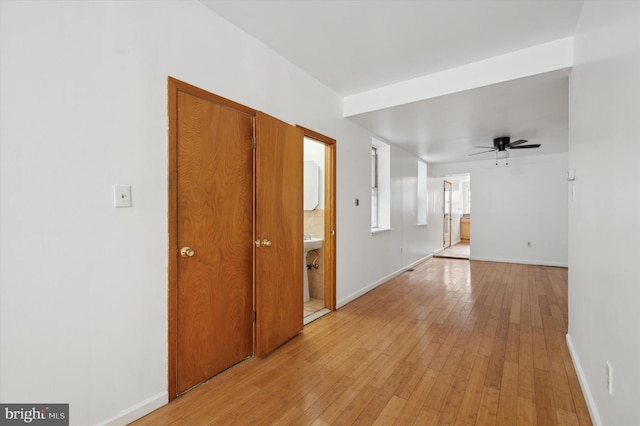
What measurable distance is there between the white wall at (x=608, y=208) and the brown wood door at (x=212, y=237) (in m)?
2.20

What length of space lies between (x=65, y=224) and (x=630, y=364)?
8.32 feet

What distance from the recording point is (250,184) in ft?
7.91

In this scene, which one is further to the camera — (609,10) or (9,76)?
(609,10)

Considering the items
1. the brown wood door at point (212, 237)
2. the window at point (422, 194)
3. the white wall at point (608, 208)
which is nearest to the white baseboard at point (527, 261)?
the window at point (422, 194)

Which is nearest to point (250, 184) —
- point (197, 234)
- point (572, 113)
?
point (197, 234)

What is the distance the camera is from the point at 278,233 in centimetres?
264

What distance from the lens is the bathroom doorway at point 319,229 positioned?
3.53m

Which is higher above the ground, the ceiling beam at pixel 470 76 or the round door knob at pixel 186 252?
the ceiling beam at pixel 470 76

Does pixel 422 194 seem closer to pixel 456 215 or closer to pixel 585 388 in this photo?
pixel 456 215

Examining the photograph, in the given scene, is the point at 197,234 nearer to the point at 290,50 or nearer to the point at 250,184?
the point at 250,184

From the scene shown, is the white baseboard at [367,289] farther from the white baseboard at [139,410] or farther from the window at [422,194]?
the white baseboard at [139,410]

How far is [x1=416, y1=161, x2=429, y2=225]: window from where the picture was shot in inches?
287

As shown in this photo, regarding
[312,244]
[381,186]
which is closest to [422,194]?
[381,186]

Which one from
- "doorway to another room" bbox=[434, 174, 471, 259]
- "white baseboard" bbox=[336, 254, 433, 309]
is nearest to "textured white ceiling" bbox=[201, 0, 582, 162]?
"white baseboard" bbox=[336, 254, 433, 309]
